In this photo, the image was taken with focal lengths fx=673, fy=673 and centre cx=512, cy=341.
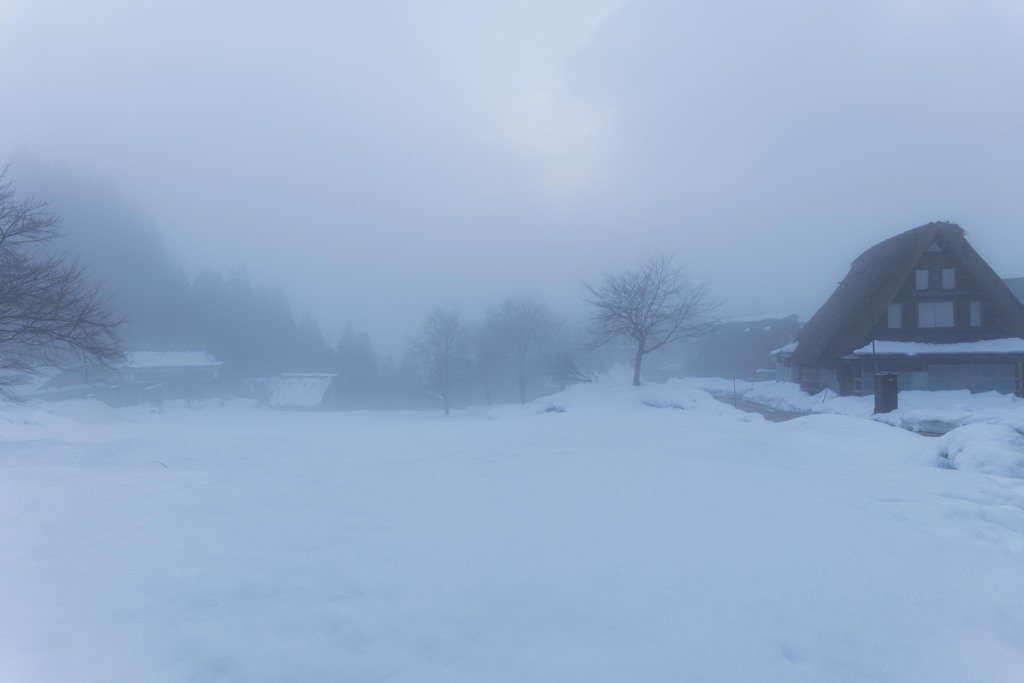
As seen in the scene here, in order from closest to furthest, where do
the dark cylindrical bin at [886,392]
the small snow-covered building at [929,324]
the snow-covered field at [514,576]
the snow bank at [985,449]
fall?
the snow-covered field at [514,576] < the snow bank at [985,449] < the dark cylindrical bin at [886,392] < the small snow-covered building at [929,324]

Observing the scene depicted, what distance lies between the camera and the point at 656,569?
4840 mm

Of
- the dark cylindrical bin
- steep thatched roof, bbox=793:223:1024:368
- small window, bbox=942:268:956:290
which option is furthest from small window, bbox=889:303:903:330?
the dark cylindrical bin

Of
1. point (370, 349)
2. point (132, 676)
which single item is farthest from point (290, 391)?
point (132, 676)

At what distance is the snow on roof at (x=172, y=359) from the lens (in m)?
48.8

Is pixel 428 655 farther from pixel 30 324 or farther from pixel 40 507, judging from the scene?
pixel 30 324

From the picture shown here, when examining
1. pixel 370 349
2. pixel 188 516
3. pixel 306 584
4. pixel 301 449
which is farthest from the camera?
pixel 370 349

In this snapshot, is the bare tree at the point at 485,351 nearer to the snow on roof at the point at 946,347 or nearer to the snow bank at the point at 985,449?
the snow on roof at the point at 946,347

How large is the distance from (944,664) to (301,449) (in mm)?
13917

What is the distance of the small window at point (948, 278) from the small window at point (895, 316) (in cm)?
241

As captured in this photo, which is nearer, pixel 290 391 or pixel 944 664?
pixel 944 664

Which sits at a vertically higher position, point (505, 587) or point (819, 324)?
point (819, 324)

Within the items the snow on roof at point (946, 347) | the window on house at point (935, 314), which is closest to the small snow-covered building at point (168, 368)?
the snow on roof at point (946, 347)

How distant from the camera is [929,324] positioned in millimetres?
34281

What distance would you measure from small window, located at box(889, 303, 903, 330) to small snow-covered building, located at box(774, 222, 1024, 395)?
51 millimetres
